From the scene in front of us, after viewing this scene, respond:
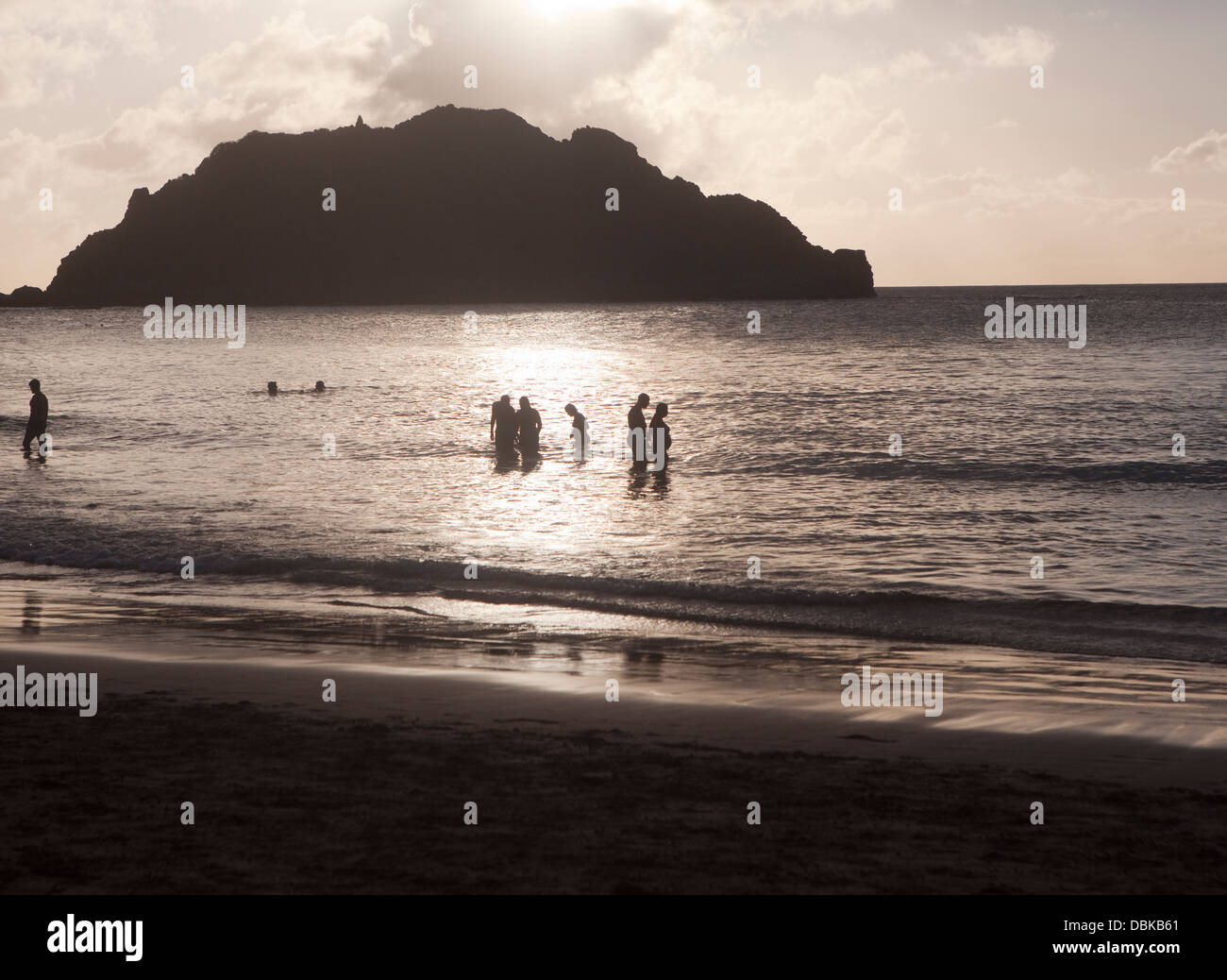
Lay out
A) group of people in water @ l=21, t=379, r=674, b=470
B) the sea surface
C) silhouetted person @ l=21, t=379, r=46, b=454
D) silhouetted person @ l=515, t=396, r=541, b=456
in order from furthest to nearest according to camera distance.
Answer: silhouetted person @ l=21, t=379, r=46, b=454
silhouetted person @ l=515, t=396, r=541, b=456
group of people in water @ l=21, t=379, r=674, b=470
the sea surface

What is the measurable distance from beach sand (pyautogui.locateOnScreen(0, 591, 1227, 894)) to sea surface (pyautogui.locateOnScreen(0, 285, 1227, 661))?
13.1ft

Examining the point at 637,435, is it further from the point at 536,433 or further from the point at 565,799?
the point at 565,799

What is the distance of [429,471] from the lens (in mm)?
28531

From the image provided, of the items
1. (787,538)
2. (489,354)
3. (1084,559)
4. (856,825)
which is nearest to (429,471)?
(787,538)

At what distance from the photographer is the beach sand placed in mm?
5480

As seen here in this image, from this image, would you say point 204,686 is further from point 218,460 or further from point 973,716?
point 218,460

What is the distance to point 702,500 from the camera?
76.3 feet

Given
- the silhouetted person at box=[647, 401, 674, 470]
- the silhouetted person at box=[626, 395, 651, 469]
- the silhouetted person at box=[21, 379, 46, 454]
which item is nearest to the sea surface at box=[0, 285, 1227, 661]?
the silhouetted person at box=[647, 401, 674, 470]

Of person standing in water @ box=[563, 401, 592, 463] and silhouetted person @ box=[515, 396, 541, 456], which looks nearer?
person standing in water @ box=[563, 401, 592, 463]

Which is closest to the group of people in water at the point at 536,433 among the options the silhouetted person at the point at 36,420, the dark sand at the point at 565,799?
the silhouetted person at the point at 36,420

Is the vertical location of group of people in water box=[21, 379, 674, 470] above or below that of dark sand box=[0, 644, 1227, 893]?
above

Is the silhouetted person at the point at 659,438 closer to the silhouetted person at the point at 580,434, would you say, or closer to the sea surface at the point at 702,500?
the sea surface at the point at 702,500

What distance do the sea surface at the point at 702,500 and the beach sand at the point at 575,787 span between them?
3981mm

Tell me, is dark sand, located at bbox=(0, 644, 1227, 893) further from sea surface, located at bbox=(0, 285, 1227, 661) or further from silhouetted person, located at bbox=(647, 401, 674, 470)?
silhouetted person, located at bbox=(647, 401, 674, 470)
